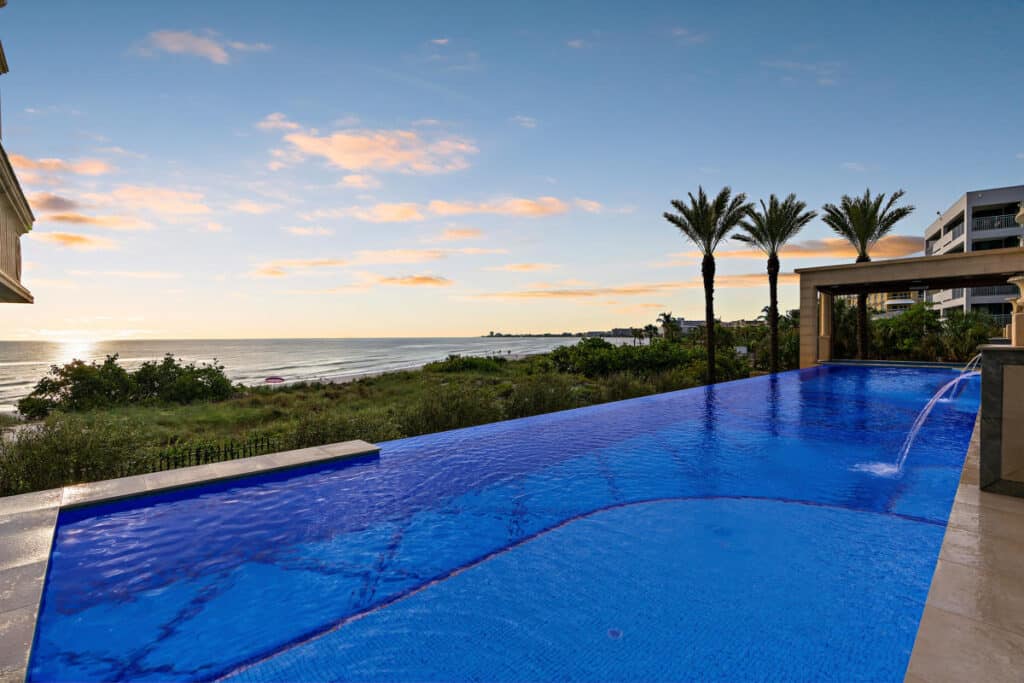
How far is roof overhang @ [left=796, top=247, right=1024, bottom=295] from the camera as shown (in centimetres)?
1677

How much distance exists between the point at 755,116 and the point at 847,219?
11.7m

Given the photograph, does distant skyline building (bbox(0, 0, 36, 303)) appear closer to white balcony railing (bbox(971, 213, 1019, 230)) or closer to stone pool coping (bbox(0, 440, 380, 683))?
stone pool coping (bbox(0, 440, 380, 683))

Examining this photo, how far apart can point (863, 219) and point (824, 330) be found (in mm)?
6135

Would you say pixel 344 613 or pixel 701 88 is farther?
pixel 701 88

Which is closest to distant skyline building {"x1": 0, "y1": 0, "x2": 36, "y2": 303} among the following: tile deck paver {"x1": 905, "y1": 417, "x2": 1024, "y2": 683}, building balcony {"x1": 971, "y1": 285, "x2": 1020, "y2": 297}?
tile deck paver {"x1": 905, "y1": 417, "x2": 1024, "y2": 683}

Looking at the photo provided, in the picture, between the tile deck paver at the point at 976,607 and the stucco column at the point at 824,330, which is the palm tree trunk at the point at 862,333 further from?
the tile deck paver at the point at 976,607

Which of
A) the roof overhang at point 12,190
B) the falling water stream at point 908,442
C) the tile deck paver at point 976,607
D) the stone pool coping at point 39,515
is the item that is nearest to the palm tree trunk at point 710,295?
the falling water stream at point 908,442

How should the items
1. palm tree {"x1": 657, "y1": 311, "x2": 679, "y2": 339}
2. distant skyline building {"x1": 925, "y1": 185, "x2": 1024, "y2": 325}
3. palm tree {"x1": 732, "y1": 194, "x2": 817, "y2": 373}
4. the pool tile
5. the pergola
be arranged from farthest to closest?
palm tree {"x1": 657, "y1": 311, "x2": 679, "y2": 339} < distant skyline building {"x1": 925, "y1": 185, "x2": 1024, "y2": 325} < palm tree {"x1": 732, "y1": 194, "x2": 817, "y2": 373} < the pergola < the pool tile

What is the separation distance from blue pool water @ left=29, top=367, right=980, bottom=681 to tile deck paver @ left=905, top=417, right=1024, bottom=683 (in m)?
0.45

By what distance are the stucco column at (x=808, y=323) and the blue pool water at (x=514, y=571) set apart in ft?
45.2

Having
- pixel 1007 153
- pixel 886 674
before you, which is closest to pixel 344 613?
pixel 886 674

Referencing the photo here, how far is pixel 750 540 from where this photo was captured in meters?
5.27

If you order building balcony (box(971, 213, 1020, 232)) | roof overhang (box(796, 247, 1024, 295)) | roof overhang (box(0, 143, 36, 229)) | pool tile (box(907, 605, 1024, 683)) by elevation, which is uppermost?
building balcony (box(971, 213, 1020, 232))

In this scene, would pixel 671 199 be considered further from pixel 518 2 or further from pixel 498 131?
pixel 518 2
